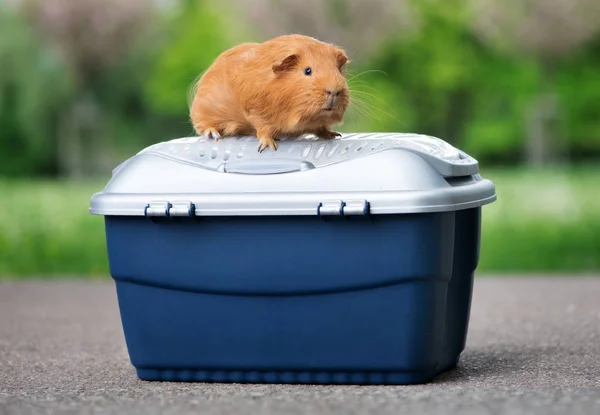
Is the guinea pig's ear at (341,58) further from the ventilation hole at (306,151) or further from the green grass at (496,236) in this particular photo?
the green grass at (496,236)

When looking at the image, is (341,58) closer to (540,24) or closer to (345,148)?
(345,148)

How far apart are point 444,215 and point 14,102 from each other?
45.6 ft

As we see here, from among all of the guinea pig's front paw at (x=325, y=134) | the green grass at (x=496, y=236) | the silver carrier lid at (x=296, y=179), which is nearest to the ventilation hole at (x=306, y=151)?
the silver carrier lid at (x=296, y=179)

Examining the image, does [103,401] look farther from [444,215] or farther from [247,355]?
[444,215]

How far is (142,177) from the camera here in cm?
302

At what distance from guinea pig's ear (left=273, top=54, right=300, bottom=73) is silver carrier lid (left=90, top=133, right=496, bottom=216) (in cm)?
23

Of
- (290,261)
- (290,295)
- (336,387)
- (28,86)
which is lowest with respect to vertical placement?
(28,86)

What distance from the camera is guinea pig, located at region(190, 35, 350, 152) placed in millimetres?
3049

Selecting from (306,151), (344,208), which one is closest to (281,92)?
(306,151)

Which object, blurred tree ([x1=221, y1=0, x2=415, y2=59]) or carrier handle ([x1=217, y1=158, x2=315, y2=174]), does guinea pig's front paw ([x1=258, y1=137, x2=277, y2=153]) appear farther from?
blurred tree ([x1=221, y1=0, x2=415, y2=59])

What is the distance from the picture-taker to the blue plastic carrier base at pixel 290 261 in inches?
111

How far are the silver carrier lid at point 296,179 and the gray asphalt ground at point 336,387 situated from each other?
0.53 m

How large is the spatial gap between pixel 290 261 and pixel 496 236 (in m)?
4.92

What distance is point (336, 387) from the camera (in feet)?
9.65
